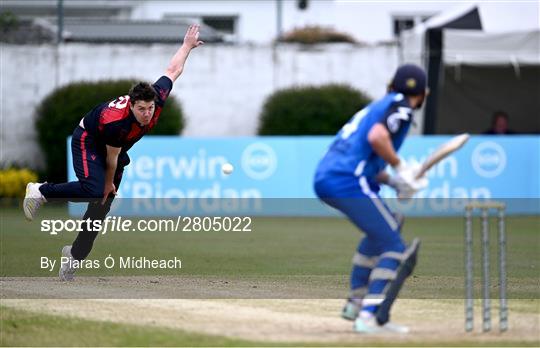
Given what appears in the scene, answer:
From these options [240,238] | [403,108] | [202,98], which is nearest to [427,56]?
[202,98]

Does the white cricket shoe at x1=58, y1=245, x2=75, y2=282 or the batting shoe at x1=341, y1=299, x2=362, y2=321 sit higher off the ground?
the batting shoe at x1=341, y1=299, x2=362, y2=321

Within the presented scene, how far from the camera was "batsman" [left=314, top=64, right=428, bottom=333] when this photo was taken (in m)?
9.03

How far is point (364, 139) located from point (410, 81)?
58cm

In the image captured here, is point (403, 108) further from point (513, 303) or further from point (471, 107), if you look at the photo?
point (471, 107)

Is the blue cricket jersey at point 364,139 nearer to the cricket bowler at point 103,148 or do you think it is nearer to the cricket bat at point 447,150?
the cricket bat at point 447,150

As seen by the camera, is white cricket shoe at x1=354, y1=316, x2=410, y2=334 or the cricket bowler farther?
the cricket bowler

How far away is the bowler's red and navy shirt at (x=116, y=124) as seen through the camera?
12.2m

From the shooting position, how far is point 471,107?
3105 centimetres

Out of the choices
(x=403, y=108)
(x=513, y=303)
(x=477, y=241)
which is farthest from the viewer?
(x=477, y=241)

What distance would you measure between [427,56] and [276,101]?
3766mm

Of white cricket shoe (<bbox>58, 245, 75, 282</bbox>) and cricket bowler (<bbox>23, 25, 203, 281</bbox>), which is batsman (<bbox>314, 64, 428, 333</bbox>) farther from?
white cricket shoe (<bbox>58, 245, 75, 282</bbox>)

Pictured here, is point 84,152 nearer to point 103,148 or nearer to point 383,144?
point 103,148

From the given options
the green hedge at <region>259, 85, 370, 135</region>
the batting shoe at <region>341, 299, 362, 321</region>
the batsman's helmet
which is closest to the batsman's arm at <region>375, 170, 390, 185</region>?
the batsman's helmet

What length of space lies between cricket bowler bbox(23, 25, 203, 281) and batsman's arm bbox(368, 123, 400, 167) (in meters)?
3.65
